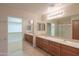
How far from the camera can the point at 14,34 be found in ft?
5.94

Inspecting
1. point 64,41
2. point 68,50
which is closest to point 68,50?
point 68,50

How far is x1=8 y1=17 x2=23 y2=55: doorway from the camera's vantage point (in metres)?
1.78

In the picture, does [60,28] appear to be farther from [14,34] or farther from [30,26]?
[14,34]

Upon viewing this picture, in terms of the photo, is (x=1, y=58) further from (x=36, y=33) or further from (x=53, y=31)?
(x=53, y=31)

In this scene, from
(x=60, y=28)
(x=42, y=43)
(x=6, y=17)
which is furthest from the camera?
(x=42, y=43)

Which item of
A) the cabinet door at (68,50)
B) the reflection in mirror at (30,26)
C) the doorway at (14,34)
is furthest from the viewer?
the reflection in mirror at (30,26)

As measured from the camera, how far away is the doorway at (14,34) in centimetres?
178

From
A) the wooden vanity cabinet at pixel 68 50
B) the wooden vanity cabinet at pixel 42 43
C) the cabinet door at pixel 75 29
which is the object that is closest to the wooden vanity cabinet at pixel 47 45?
the wooden vanity cabinet at pixel 42 43

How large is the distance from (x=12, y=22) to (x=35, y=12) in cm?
42

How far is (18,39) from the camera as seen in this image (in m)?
1.84

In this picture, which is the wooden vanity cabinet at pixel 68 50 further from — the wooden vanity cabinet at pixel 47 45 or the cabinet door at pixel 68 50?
the wooden vanity cabinet at pixel 47 45

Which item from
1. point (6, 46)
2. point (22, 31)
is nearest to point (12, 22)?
point (22, 31)

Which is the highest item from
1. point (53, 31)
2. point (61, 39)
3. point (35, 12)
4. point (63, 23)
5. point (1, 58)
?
point (35, 12)

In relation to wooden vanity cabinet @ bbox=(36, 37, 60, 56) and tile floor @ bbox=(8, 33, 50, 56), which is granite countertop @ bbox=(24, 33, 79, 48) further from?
tile floor @ bbox=(8, 33, 50, 56)
